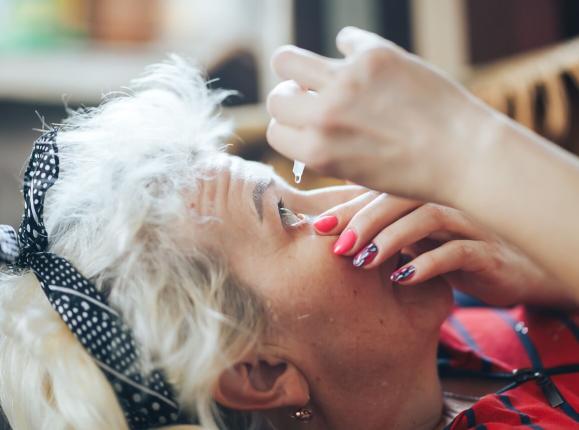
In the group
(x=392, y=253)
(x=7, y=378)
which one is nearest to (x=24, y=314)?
(x=7, y=378)

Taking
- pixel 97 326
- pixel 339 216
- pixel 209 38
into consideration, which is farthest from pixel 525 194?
pixel 209 38

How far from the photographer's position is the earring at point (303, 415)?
0.96 metres

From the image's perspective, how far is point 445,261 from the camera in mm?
974

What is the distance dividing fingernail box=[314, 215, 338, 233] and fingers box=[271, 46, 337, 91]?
243 millimetres

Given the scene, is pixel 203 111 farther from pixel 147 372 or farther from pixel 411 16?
pixel 411 16

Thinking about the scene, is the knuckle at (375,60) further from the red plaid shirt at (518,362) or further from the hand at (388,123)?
the red plaid shirt at (518,362)

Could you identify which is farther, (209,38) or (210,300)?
(209,38)

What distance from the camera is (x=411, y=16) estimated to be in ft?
8.96

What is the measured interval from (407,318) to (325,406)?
0.17m

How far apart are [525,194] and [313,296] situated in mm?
325

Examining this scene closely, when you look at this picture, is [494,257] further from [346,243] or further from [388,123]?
[388,123]

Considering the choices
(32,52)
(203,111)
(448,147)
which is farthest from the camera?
(32,52)

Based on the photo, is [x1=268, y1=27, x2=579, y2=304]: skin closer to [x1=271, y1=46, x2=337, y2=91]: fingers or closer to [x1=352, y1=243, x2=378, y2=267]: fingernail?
[x1=271, y1=46, x2=337, y2=91]: fingers

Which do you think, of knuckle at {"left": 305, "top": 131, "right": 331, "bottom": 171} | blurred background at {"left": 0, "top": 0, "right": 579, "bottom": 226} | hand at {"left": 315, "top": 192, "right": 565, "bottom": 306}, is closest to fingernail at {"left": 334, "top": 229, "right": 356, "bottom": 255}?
hand at {"left": 315, "top": 192, "right": 565, "bottom": 306}
